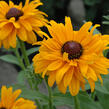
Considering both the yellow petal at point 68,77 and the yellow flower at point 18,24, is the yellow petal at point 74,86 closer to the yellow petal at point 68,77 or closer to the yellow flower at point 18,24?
the yellow petal at point 68,77

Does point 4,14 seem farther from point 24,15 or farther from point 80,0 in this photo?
point 80,0

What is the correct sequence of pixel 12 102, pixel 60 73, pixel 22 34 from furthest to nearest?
pixel 22 34
pixel 12 102
pixel 60 73

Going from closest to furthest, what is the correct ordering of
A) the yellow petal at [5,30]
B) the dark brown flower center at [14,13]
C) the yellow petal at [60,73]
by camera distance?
the yellow petal at [60,73], the yellow petal at [5,30], the dark brown flower center at [14,13]

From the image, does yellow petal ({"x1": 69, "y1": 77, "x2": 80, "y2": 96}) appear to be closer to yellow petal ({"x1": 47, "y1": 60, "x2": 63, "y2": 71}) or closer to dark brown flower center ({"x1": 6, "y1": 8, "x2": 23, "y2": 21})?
yellow petal ({"x1": 47, "y1": 60, "x2": 63, "y2": 71})

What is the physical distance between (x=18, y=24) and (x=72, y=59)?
1.13ft

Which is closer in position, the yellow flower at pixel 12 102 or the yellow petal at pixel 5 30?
the yellow flower at pixel 12 102

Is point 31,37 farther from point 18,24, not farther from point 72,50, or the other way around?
point 72,50

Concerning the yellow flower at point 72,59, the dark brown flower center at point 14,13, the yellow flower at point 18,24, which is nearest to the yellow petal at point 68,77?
the yellow flower at point 72,59

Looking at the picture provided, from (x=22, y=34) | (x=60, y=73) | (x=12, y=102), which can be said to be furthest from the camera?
(x=22, y=34)

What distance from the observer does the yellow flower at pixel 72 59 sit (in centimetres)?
77

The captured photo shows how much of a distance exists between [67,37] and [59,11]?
212cm

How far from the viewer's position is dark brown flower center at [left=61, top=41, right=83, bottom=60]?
84 centimetres

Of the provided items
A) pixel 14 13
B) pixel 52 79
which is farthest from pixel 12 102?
pixel 14 13

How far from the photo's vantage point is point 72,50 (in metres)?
0.85
